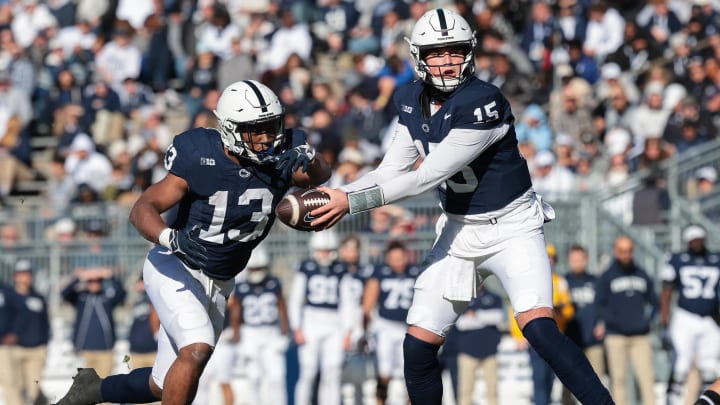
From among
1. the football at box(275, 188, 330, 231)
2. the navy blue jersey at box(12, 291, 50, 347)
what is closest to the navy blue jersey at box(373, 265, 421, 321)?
the navy blue jersey at box(12, 291, 50, 347)

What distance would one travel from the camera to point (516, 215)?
699 cm

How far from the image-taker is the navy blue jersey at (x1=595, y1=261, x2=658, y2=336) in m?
12.0

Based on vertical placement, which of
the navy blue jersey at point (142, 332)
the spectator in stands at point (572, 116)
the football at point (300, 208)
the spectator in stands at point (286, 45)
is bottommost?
the navy blue jersey at point (142, 332)

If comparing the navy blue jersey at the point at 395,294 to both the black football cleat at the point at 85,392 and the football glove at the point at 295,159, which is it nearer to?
the black football cleat at the point at 85,392

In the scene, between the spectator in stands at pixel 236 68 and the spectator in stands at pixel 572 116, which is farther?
the spectator in stands at pixel 236 68

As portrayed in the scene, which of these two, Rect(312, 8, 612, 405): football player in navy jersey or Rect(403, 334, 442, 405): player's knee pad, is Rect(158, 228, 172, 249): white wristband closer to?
Rect(312, 8, 612, 405): football player in navy jersey

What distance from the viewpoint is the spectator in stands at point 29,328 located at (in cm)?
1270

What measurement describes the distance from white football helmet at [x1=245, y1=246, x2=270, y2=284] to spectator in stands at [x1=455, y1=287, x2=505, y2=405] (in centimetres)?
192

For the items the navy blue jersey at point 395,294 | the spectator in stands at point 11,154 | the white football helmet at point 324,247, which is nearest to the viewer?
the navy blue jersey at point 395,294

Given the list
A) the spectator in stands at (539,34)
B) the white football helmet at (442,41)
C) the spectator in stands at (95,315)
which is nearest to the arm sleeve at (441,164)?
the white football helmet at (442,41)

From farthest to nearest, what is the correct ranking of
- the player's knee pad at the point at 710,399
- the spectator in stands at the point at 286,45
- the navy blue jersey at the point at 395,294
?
the spectator in stands at the point at 286,45 → the navy blue jersey at the point at 395,294 → the player's knee pad at the point at 710,399

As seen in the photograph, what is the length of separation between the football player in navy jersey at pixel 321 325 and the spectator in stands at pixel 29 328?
2.41 metres

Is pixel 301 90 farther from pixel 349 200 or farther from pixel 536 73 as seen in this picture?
pixel 349 200

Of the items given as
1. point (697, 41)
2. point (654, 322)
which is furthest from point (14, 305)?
point (697, 41)
